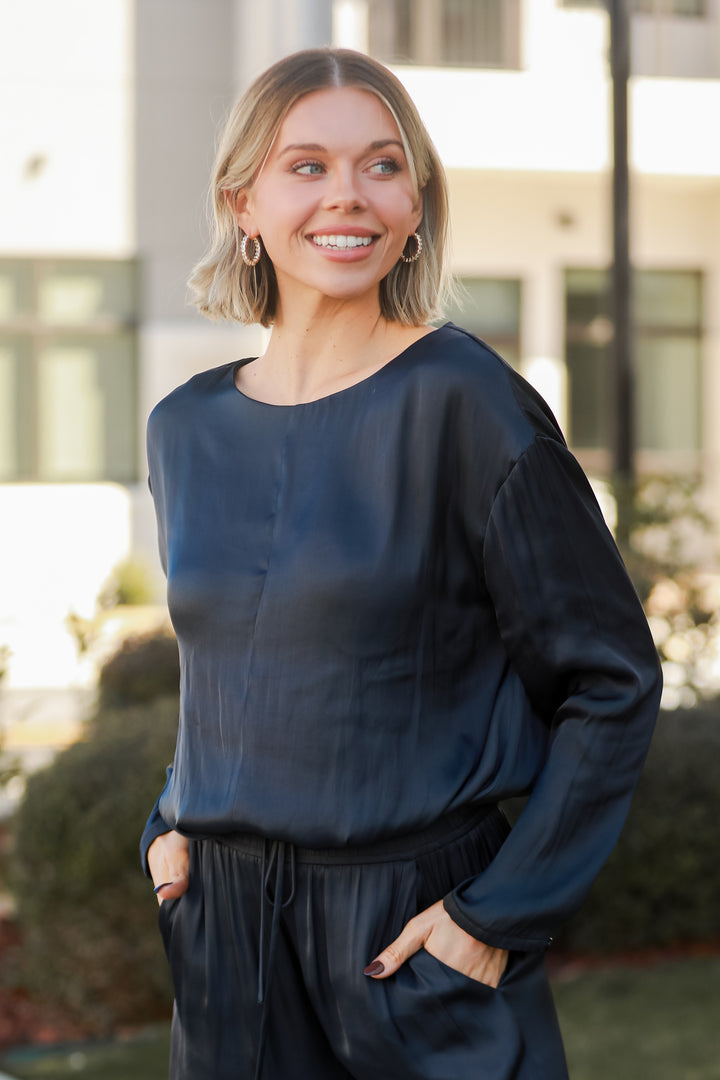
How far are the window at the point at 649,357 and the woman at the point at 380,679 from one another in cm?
1312

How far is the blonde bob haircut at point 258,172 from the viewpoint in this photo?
5.92ft

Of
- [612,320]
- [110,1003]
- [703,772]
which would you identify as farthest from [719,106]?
[110,1003]

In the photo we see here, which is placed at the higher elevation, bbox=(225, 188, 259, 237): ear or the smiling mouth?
bbox=(225, 188, 259, 237): ear

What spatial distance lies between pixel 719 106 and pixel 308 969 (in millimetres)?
12961

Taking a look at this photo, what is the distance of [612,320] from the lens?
750 centimetres

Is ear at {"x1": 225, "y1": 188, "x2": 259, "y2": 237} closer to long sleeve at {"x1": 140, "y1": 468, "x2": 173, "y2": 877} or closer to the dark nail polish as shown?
long sleeve at {"x1": 140, "y1": 468, "x2": 173, "y2": 877}

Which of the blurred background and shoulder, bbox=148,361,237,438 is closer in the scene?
shoulder, bbox=148,361,237,438

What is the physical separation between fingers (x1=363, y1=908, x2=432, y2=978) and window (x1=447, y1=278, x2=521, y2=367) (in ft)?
41.9

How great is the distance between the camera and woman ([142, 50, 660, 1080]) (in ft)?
5.59

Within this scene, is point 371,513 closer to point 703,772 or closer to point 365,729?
point 365,729

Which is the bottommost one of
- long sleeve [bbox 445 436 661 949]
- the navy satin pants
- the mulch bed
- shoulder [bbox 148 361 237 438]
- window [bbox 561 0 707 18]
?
the mulch bed

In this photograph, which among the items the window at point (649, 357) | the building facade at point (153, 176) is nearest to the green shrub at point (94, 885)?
the building facade at point (153, 176)

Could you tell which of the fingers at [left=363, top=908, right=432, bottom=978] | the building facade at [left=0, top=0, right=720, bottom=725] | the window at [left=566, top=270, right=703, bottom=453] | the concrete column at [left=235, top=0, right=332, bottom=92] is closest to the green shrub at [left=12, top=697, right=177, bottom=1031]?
the fingers at [left=363, top=908, right=432, bottom=978]

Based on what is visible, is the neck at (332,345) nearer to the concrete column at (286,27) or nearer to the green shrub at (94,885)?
the green shrub at (94,885)
